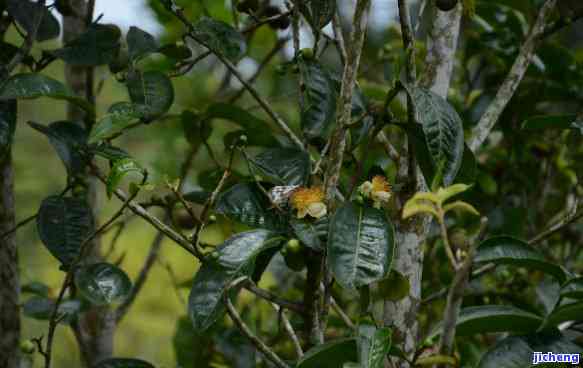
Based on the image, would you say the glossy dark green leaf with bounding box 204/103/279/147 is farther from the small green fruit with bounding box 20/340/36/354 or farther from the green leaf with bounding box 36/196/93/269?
the small green fruit with bounding box 20/340/36/354

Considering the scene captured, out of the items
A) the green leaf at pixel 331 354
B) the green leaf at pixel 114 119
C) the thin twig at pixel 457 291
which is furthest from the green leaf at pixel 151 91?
the thin twig at pixel 457 291

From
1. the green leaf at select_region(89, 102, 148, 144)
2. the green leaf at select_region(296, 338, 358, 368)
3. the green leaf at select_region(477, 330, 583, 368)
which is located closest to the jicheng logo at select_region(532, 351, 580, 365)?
the green leaf at select_region(477, 330, 583, 368)

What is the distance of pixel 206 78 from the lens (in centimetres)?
236

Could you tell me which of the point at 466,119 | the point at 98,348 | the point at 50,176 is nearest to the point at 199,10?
the point at 466,119

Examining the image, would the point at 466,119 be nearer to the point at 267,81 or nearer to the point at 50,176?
the point at 267,81

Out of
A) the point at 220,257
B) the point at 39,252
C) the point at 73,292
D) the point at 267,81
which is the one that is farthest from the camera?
the point at 39,252

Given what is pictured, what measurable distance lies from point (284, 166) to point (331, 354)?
0.79ft

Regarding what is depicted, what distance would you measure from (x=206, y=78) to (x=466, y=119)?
1049 millimetres

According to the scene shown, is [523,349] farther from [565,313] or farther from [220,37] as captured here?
[220,37]

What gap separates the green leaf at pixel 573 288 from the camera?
0.91 metres

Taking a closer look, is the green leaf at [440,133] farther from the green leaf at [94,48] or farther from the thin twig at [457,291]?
the green leaf at [94,48]

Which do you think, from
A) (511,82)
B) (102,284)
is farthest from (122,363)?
(511,82)

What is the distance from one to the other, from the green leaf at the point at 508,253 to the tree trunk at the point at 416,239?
0.32ft

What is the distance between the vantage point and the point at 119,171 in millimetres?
876
